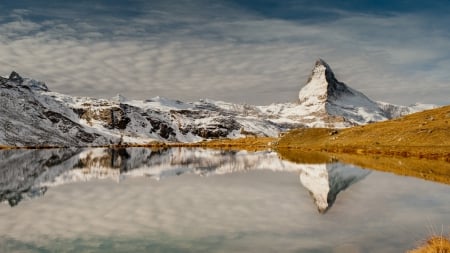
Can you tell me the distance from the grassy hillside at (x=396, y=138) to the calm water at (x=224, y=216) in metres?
58.7

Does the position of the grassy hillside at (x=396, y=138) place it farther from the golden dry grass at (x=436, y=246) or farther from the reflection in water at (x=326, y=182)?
the golden dry grass at (x=436, y=246)

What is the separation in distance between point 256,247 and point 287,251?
160 centimetres

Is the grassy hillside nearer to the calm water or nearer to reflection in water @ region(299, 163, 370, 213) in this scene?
reflection in water @ region(299, 163, 370, 213)

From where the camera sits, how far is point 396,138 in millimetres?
127688

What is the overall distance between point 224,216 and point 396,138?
350 feet

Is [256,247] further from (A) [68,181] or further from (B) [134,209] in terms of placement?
(A) [68,181]

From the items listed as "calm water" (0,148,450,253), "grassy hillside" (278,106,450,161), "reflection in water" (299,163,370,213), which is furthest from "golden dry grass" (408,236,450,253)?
"grassy hillside" (278,106,450,161)

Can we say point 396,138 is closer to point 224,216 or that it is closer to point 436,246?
point 224,216

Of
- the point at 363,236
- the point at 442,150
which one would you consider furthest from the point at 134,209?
the point at 442,150

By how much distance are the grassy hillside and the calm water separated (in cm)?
5868

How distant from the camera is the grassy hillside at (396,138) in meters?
107

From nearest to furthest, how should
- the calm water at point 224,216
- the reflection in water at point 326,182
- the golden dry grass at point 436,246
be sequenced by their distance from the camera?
the golden dry grass at point 436,246 → the calm water at point 224,216 → the reflection in water at point 326,182

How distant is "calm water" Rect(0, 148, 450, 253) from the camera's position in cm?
2328

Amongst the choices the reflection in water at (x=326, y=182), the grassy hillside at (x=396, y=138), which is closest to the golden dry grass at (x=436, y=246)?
the reflection in water at (x=326, y=182)
